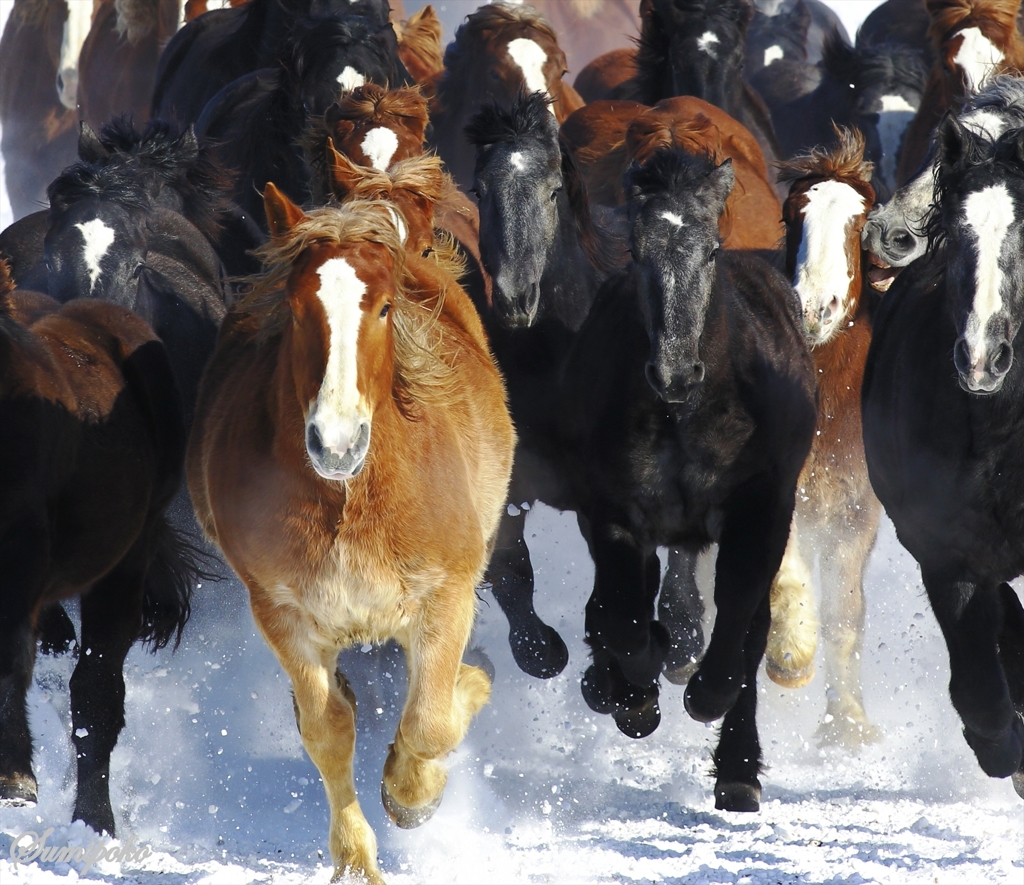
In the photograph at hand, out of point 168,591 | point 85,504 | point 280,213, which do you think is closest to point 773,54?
point 168,591

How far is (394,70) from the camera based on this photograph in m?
7.31

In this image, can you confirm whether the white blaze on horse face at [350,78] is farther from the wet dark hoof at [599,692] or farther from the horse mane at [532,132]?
the wet dark hoof at [599,692]

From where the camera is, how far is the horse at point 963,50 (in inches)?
289

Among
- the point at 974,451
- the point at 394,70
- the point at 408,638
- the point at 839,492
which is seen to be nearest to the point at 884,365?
the point at 974,451

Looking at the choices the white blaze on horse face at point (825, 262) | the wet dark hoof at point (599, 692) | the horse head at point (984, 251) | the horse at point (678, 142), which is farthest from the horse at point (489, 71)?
the horse head at point (984, 251)

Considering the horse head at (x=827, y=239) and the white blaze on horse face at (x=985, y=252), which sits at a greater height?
the white blaze on horse face at (x=985, y=252)

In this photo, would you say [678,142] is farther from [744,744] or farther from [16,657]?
[16,657]

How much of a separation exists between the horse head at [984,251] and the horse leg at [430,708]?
145 cm

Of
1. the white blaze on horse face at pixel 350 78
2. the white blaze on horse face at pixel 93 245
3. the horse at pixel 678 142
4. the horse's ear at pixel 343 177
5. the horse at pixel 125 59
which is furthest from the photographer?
the horse at pixel 125 59

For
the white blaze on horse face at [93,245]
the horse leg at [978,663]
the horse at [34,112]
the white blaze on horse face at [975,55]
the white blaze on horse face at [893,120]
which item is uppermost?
the white blaze on horse face at [975,55]

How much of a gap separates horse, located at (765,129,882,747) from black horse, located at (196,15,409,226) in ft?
6.19

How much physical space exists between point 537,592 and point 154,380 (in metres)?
2.69

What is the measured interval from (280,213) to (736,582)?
1779mm

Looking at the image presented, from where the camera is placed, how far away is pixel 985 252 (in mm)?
4430
